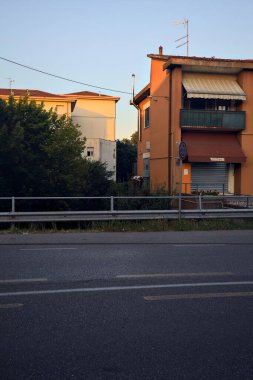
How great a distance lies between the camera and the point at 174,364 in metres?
4.13

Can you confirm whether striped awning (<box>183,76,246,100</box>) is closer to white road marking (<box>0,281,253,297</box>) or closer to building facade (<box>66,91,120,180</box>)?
white road marking (<box>0,281,253,297</box>)

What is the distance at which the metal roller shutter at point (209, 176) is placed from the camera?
31.1m

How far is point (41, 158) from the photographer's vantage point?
27.6 metres

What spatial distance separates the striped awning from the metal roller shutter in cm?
437

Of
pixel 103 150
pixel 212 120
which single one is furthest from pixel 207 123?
pixel 103 150

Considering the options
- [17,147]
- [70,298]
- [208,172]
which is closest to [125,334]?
[70,298]

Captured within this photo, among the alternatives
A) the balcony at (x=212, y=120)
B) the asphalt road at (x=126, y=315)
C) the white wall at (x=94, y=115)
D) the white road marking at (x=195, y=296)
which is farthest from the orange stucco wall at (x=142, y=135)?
the white road marking at (x=195, y=296)

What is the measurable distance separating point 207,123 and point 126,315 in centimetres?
2515

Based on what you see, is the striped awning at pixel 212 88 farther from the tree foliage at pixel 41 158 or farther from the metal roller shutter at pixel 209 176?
the tree foliage at pixel 41 158

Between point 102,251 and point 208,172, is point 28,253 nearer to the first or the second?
point 102,251

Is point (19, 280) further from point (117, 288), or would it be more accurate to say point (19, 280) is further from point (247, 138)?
point (247, 138)

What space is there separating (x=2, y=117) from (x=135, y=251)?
1781cm

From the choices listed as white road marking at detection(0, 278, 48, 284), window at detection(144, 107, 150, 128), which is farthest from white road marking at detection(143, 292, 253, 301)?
window at detection(144, 107, 150, 128)

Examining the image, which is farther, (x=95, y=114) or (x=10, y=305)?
(x=95, y=114)
